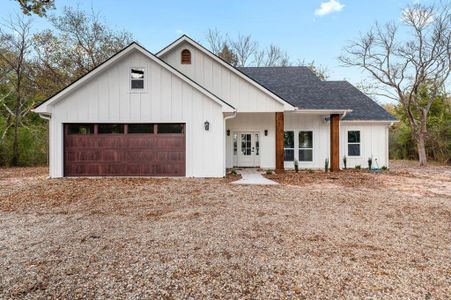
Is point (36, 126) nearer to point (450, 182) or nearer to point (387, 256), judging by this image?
point (387, 256)

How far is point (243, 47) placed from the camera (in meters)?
28.6

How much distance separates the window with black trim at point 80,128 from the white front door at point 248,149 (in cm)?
694

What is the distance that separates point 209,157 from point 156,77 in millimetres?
3766

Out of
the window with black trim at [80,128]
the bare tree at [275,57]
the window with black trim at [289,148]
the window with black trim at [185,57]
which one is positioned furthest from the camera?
the bare tree at [275,57]

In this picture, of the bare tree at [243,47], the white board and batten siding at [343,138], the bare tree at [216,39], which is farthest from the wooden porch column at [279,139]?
the bare tree at [216,39]

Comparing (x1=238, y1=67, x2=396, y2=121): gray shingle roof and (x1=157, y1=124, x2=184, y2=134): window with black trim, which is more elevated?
(x1=238, y1=67, x2=396, y2=121): gray shingle roof

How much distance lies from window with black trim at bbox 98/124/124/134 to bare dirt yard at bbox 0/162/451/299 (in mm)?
3728

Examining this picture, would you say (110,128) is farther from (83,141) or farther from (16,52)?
(16,52)

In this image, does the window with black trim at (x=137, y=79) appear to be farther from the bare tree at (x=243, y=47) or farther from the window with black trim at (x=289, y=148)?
the bare tree at (x=243, y=47)

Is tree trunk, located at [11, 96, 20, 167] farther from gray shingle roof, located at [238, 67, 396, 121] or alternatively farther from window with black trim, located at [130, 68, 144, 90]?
gray shingle roof, located at [238, 67, 396, 121]

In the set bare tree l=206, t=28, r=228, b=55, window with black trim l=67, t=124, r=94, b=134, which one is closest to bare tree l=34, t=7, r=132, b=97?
bare tree l=206, t=28, r=228, b=55

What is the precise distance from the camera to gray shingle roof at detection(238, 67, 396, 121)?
13.7m

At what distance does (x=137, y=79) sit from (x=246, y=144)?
6328mm

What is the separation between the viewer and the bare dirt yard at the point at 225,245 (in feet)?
8.81
